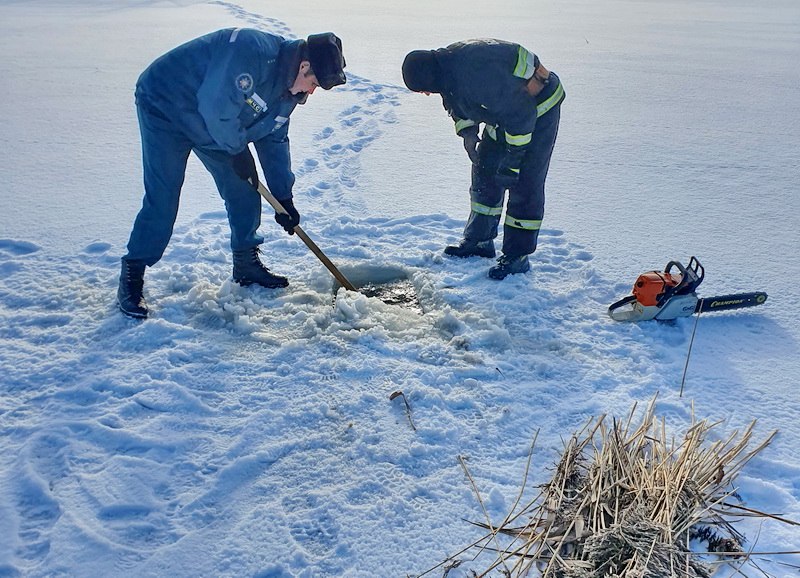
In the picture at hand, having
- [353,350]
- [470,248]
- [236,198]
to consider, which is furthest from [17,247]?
[470,248]

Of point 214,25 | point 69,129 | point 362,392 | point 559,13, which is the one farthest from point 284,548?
point 559,13

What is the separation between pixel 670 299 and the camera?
2.90 m

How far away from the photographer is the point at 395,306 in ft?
10.4

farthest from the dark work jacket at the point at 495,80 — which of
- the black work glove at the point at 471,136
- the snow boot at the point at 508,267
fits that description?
the snow boot at the point at 508,267

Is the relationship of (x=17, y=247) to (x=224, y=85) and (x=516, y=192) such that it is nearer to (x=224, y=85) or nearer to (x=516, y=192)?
(x=224, y=85)

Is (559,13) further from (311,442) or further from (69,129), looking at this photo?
(311,442)

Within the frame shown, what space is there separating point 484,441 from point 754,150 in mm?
4553

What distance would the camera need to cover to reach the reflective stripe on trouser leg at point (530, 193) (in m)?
3.25

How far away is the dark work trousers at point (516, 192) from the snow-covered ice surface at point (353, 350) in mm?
246

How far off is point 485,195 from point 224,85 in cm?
165

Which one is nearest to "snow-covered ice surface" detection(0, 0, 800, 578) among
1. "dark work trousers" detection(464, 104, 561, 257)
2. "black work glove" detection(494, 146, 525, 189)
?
"dark work trousers" detection(464, 104, 561, 257)

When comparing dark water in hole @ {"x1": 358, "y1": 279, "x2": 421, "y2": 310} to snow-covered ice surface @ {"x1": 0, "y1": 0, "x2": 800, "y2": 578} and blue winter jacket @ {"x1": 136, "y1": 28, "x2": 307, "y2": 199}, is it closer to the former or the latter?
snow-covered ice surface @ {"x1": 0, "y1": 0, "x2": 800, "y2": 578}

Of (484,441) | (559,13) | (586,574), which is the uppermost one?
(559,13)

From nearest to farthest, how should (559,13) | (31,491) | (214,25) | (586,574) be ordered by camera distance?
(586,574) → (31,491) → (214,25) → (559,13)
